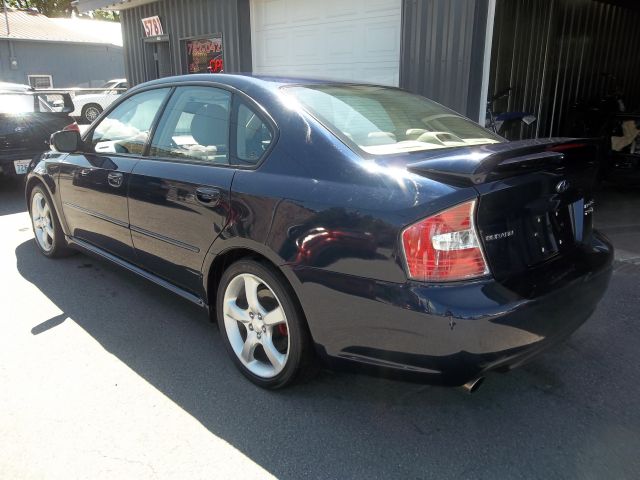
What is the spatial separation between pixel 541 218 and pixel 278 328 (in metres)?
1.41

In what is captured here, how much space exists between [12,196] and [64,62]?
2305 centimetres

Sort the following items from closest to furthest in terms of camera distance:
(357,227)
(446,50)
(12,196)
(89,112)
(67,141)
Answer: (357,227) → (67,141) → (446,50) → (12,196) → (89,112)

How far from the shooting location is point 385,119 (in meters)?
2.89

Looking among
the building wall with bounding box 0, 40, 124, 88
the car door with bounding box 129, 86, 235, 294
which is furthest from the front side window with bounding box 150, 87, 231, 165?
the building wall with bounding box 0, 40, 124, 88

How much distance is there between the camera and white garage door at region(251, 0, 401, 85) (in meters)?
7.78

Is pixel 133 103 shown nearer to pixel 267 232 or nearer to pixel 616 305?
pixel 267 232

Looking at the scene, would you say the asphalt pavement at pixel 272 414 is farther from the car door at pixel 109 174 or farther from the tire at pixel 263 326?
the car door at pixel 109 174

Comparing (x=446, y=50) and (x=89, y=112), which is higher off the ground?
(x=446, y=50)

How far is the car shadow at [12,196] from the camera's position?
23.1 feet

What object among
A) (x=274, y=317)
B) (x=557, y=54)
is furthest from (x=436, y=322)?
(x=557, y=54)

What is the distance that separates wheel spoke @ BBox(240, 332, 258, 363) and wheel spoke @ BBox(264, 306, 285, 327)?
18 centimetres

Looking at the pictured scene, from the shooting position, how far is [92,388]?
2.80 m

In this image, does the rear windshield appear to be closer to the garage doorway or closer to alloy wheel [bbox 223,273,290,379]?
alloy wheel [bbox 223,273,290,379]

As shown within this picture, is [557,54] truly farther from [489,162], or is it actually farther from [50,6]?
→ [50,6]
